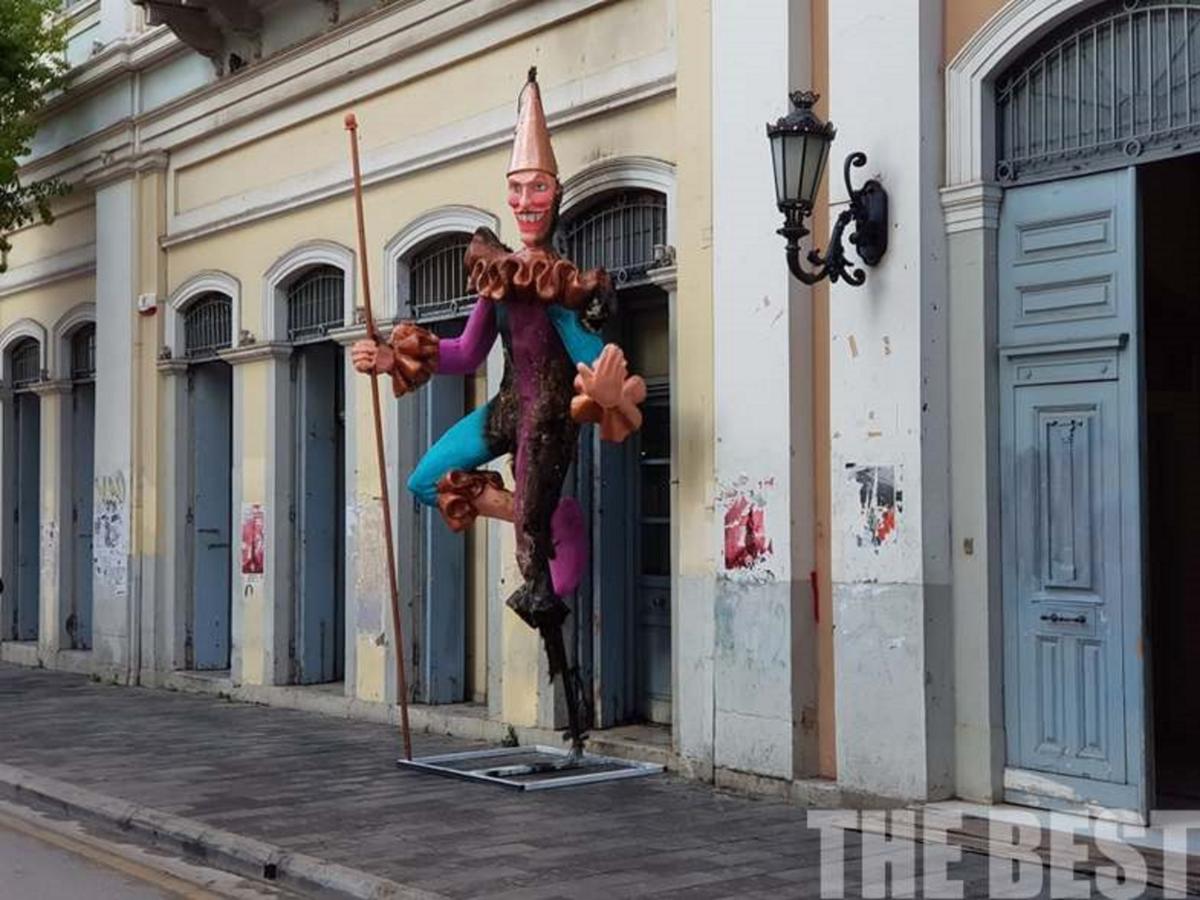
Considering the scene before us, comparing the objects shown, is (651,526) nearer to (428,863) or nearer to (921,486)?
(921,486)

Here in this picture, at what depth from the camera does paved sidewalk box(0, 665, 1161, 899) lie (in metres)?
7.62

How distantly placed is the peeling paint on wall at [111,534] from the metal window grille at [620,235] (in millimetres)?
7149

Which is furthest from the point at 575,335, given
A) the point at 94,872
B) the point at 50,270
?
the point at 50,270

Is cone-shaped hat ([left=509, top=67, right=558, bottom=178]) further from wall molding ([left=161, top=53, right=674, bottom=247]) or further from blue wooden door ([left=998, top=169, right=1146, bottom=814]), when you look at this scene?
blue wooden door ([left=998, top=169, right=1146, bottom=814])

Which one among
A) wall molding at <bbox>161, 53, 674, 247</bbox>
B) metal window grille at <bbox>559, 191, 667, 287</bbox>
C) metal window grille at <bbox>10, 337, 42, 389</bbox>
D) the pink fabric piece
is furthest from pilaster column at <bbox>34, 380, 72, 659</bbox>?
the pink fabric piece

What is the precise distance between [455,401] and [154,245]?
17.1 ft

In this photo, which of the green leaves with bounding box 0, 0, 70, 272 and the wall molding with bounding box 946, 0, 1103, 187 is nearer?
the wall molding with bounding box 946, 0, 1103, 187

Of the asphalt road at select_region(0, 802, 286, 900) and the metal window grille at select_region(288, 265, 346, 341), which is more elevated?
the metal window grille at select_region(288, 265, 346, 341)

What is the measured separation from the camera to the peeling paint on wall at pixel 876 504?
29.3 feet

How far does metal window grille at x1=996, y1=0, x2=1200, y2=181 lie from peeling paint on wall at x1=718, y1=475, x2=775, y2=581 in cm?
231

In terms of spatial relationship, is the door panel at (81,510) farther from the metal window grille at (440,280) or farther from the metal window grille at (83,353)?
the metal window grille at (440,280)

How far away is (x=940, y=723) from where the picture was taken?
8.73m

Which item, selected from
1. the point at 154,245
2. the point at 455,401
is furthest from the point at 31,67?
the point at 455,401

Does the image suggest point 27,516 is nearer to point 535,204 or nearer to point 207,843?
point 535,204
